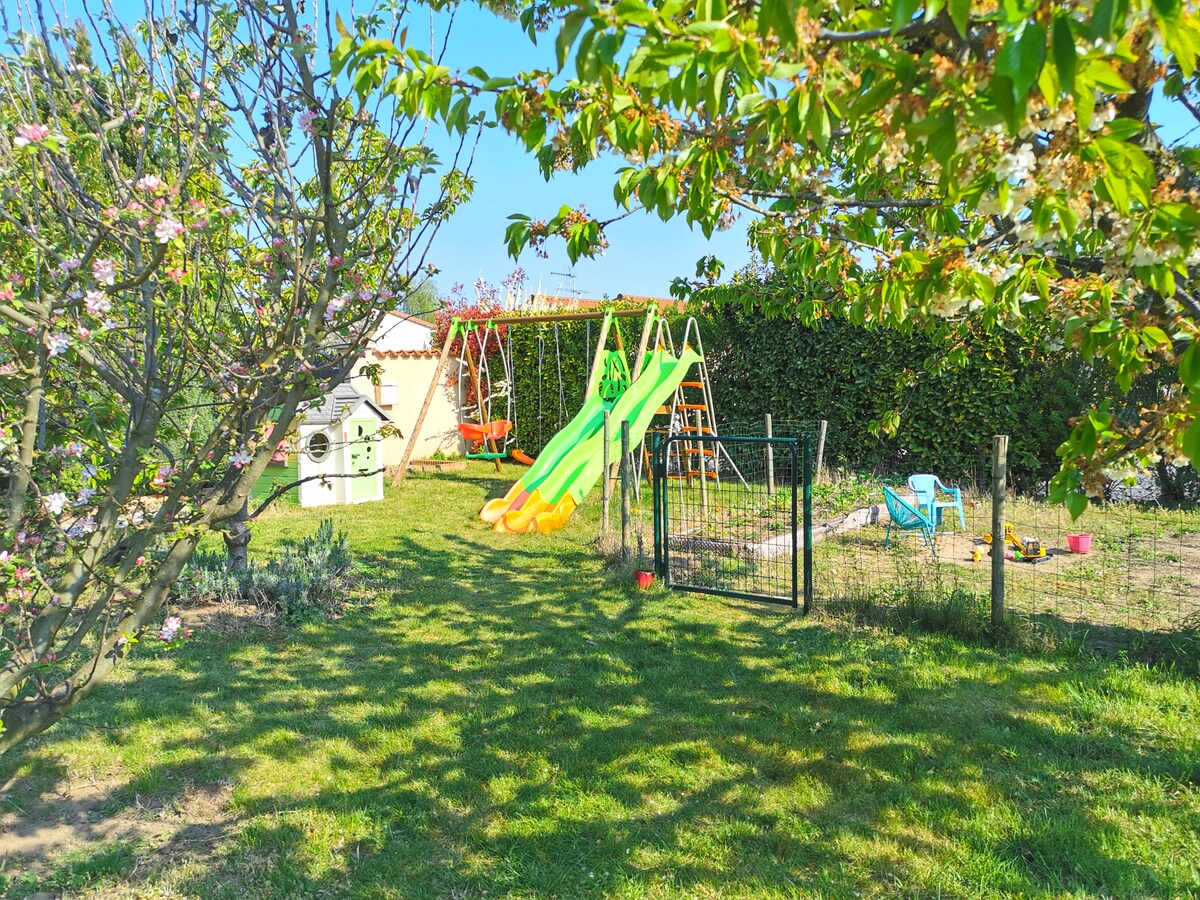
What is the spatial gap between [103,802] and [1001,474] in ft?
16.6

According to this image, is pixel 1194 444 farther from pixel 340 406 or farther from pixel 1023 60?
pixel 340 406

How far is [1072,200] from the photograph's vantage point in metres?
1.65

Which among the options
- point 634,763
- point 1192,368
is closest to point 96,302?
point 1192,368

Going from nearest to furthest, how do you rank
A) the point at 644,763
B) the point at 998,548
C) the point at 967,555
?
the point at 644,763 < the point at 998,548 < the point at 967,555

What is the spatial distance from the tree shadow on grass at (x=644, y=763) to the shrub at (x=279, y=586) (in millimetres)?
356

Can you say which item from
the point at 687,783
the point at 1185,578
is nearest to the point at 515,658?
the point at 687,783

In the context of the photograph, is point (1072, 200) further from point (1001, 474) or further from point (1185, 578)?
point (1185, 578)

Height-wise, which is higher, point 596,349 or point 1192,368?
point 596,349

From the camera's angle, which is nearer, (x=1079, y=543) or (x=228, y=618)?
(x=228, y=618)

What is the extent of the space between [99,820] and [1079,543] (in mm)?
7127

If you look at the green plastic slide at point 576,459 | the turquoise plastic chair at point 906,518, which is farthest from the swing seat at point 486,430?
the turquoise plastic chair at point 906,518

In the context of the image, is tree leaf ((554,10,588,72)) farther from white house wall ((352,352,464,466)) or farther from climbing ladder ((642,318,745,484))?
white house wall ((352,352,464,466))

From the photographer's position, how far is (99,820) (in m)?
3.15

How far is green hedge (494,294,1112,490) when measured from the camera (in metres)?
9.29
